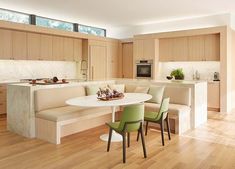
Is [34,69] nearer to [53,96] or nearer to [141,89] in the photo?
[53,96]

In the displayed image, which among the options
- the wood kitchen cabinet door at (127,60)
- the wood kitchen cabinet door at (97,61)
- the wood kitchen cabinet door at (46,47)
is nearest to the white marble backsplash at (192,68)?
the wood kitchen cabinet door at (127,60)

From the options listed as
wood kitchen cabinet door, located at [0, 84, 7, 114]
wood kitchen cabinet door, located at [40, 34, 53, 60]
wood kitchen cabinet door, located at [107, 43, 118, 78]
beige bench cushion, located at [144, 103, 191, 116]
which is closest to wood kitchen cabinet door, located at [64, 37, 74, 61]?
wood kitchen cabinet door, located at [40, 34, 53, 60]

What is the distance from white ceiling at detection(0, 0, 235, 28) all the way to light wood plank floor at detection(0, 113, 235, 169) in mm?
3162

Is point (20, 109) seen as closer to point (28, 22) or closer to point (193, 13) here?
point (28, 22)

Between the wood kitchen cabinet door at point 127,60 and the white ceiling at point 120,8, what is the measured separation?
1.39m

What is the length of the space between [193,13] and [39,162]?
5.85 meters

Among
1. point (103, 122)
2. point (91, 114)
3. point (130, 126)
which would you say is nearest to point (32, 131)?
point (91, 114)

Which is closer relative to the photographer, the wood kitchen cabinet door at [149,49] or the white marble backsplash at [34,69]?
the white marble backsplash at [34,69]

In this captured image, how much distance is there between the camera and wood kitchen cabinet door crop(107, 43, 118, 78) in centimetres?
870

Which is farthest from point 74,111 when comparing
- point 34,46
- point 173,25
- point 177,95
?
point 173,25

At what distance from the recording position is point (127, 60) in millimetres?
9156

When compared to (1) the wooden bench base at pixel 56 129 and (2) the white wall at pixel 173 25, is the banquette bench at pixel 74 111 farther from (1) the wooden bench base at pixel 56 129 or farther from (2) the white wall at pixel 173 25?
(2) the white wall at pixel 173 25

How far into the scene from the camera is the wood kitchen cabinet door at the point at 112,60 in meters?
8.70

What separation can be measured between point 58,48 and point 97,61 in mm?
1547
